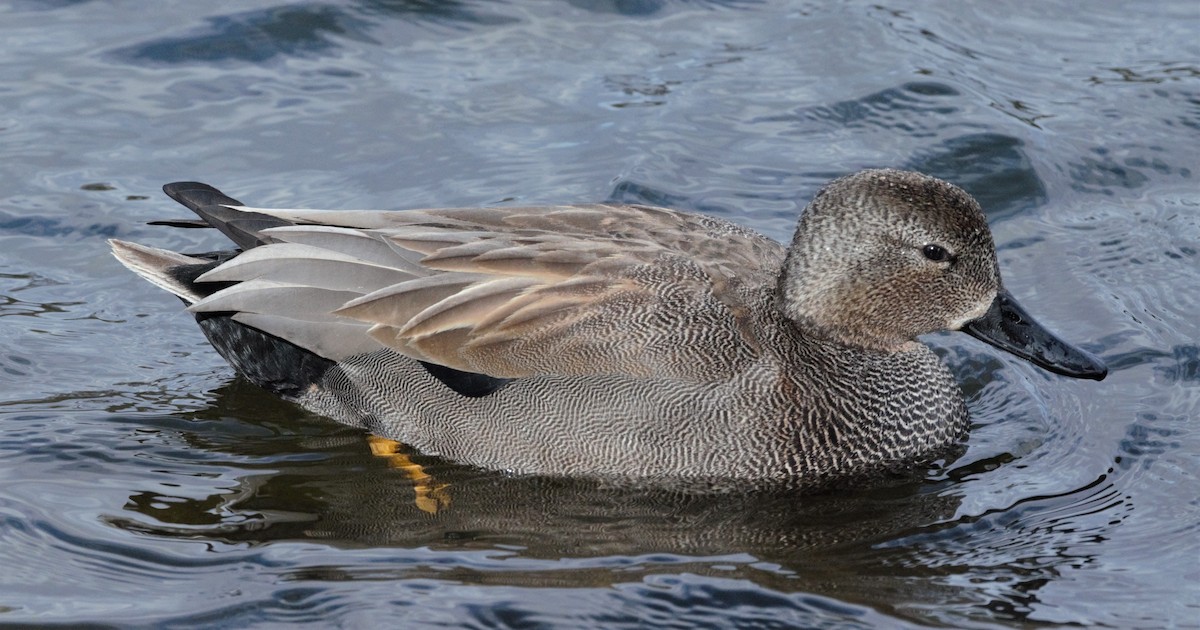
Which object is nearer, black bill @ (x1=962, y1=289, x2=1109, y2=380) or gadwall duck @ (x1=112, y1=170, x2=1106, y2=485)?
gadwall duck @ (x1=112, y1=170, x2=1106, y2=485)

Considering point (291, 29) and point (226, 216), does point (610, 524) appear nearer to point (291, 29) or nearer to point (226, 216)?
point (226, 216)

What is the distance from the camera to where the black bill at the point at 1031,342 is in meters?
6.57

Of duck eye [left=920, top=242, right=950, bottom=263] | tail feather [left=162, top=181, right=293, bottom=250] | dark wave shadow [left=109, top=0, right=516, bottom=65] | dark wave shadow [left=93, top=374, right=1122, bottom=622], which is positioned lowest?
dark wave shadow [left=93, top=374, right=1122, bottom=622]

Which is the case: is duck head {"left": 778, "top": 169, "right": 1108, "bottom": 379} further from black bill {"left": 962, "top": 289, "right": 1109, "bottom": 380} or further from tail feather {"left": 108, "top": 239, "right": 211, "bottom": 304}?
tail feather {"left": 108, "top": 239, "right": 211, "bottom": 304}

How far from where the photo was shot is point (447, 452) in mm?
6648

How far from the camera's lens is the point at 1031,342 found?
6.59 meters

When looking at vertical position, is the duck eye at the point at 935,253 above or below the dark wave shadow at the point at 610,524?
above

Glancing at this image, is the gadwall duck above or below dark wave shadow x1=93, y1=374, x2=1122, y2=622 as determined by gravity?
above

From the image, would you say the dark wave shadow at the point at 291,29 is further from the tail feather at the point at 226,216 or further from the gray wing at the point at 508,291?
the gray wing at the point at 508,291

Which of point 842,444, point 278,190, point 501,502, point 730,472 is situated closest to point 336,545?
point 501,502

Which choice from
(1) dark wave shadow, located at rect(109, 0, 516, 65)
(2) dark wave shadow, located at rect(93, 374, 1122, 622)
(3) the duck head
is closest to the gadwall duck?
(3) the duck head

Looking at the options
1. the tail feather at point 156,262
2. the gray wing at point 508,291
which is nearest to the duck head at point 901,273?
the gray wing at point 508,291

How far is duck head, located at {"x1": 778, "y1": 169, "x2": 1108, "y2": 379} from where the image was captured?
20.9ft

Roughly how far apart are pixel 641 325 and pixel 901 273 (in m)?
1.13
